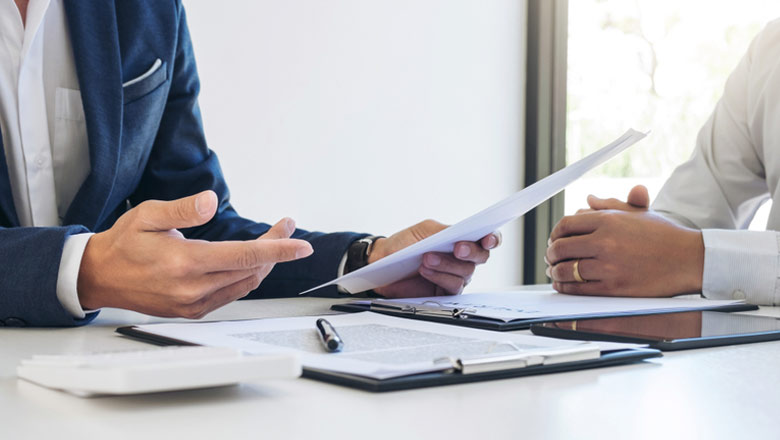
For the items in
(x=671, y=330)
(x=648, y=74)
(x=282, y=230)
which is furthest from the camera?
(x=648, y=74)

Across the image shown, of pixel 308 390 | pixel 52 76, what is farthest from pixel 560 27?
pixel 308 390

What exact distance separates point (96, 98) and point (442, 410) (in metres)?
0.91

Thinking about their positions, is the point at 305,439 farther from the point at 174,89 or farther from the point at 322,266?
the point at 174,89

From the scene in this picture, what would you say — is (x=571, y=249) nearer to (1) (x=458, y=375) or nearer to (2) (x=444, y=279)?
(2) (x=444, y=279)

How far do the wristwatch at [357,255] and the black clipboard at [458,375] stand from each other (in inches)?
24.2

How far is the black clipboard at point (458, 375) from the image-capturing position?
19.1 inches

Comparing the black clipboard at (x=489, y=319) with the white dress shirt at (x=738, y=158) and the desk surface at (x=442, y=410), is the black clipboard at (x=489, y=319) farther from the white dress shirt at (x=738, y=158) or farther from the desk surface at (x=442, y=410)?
the white dress shirt at (x=738, y=158)

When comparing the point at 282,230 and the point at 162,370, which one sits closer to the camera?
the point at 162,370

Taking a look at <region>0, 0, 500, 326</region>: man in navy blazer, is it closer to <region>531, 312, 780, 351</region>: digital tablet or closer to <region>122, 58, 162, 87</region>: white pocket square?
<region>122, 58, 162, 87</region>: white pocket square

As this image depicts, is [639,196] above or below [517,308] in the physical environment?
above

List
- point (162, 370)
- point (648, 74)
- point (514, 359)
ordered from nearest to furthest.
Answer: point (162, 370) → point (514, 359) → point (648, 74)

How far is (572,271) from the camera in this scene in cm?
120

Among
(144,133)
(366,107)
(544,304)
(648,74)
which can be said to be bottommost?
(544,304)

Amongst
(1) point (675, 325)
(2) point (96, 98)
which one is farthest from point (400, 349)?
(2) point (96, 98)
